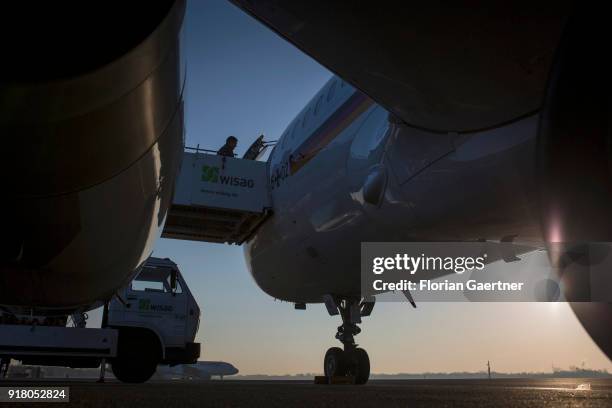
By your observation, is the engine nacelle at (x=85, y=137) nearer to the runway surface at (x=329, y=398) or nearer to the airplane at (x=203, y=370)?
the runway surface at (x=329, y=398)

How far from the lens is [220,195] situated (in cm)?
1226

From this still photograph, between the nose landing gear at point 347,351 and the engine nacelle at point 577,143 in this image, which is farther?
the nose landing gear at point 347,351

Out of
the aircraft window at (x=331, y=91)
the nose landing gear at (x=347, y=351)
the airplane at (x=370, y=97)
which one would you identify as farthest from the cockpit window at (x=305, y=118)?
the airplane at (x=370, y=97)

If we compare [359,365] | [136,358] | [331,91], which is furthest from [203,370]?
[331,91]

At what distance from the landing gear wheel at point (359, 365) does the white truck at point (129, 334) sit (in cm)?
305

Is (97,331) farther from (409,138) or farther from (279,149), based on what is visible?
(409,138)

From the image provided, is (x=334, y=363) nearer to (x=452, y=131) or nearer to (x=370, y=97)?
(x=452, y=131)

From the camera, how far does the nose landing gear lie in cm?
1108

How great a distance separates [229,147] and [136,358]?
17.8 ft

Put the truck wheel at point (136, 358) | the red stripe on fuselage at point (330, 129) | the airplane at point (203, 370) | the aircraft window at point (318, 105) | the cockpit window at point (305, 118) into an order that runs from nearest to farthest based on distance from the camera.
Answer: the red stripe on fuselage at point (330, 129) → the aircraft window at point (318, 105) → the cockpit window at point (305, 118) → the truck wheel at point (136, 358) → the airplane at point (203, 370)

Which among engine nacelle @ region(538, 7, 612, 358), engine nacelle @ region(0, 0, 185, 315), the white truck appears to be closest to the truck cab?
the white truck

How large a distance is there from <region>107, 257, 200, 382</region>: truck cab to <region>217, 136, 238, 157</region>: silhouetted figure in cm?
340

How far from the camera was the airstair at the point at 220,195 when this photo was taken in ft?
39.4

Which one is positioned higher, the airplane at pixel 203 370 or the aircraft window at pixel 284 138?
the aircraft window at pixel 284 138
